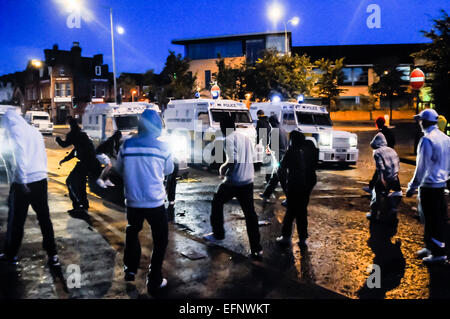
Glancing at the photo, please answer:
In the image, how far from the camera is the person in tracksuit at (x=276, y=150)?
28.2 feet

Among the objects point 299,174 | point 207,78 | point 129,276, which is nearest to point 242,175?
point 299,174

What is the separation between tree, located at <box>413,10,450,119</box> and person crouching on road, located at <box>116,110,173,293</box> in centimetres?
1528

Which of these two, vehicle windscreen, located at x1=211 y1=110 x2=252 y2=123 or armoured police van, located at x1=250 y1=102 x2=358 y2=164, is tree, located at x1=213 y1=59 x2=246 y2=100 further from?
vehicle windscreen, located at x1=211 y1=110 x2=252 y2=123

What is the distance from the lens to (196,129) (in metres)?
13.6

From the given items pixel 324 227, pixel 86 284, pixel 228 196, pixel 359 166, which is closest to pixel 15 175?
pixel 86 284

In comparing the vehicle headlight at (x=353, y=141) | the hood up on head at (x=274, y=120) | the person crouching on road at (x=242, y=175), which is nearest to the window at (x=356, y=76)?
the vehicle headlight at (x=353, y=141)

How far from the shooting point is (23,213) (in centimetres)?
475

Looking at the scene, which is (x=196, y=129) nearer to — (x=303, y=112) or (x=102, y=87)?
(x=303, y=112)

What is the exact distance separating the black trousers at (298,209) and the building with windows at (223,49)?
38.8 meters

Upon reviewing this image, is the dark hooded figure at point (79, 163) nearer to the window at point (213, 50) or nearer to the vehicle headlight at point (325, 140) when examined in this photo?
the vehicle headlight at point (325, 140)

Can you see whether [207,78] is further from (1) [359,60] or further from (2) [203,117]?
(2) [203,117]

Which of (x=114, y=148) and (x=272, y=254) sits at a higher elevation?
(x=114, y=148)

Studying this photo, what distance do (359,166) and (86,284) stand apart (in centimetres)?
1240

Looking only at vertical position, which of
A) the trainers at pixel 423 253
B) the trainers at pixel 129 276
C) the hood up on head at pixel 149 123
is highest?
the hood up on head at pixel 149 123
